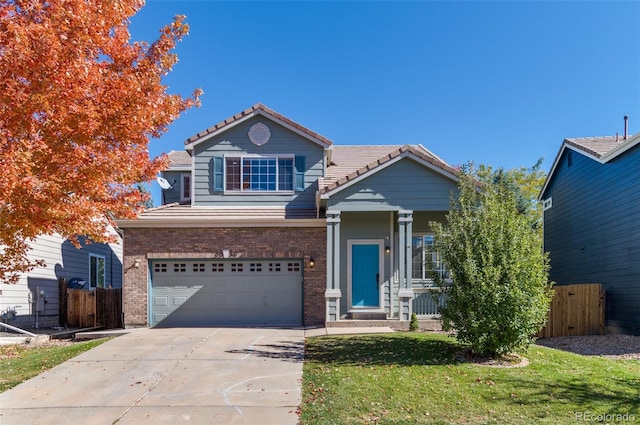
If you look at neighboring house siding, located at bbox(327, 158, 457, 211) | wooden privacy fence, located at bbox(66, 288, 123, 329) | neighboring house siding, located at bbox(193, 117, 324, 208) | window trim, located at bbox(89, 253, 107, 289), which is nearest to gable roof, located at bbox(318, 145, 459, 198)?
neighboring house siding, located at bbox(327, 158, 457, 211)

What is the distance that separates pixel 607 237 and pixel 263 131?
11.1m

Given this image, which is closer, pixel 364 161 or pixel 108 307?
pixel 108 307

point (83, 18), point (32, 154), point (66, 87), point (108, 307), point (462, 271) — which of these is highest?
point (83, 18)

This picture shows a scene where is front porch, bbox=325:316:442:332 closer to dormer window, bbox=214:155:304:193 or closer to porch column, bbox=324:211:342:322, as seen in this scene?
porch column, bbox=324:211:342:322

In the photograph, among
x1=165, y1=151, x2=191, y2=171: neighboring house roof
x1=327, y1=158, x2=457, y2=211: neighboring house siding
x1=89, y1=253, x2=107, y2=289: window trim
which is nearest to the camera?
x1=327, y1=158, x2=457, y2=211: neighboring house siding

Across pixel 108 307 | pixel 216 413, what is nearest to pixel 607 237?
pixel 216 413

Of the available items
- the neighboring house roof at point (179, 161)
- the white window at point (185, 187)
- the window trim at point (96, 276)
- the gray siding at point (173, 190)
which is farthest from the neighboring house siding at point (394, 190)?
A: the window trim at point (96, 276)

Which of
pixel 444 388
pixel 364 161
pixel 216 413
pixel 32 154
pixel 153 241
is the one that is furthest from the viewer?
pixel 364 161

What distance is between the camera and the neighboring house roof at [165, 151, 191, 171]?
53.4 feet

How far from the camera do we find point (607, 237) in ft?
45.1

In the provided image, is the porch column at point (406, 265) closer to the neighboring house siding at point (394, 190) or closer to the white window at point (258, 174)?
the neighboring house siding at point (394, 190)

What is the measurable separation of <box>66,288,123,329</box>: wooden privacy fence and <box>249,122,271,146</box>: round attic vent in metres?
6.63

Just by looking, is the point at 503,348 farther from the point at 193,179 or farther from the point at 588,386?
the point at 193,179

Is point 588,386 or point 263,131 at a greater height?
point 263,131
